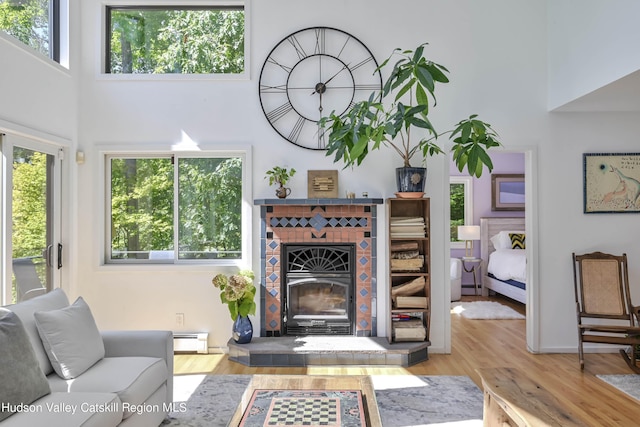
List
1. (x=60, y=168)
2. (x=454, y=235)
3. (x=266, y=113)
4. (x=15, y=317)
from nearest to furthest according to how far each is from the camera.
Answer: (x=15, y=317), (x=60, y=168), (x=266, y=113), (x=454, y=235)

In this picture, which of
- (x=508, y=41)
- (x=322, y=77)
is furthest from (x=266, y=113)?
(x=508, y=41)

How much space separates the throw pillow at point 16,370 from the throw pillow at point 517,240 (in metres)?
6.57

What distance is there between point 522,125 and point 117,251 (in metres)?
4.05

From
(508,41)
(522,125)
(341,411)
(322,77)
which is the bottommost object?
(341,411)

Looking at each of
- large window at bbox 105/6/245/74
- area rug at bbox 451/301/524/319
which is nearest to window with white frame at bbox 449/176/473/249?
area rug at bbox 451/301/524/319

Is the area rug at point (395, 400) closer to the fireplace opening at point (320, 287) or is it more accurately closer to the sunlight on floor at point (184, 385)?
the sunlight on floor at point (184, 385)

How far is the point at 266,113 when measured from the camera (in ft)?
14.4

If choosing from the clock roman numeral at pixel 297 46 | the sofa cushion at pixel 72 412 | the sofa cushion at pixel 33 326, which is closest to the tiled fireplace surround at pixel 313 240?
the clock roman numeral at pixel 297 46

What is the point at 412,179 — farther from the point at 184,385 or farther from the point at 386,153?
the point at 184,385

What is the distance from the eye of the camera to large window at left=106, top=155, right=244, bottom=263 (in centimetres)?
448

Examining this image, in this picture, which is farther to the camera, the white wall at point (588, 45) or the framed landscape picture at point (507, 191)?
the framed landscape picture at point (507, 191)

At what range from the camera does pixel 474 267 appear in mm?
7414

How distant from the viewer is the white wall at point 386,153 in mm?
4344

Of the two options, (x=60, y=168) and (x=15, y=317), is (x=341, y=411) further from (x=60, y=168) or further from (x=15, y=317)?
(x=60, y=168)
